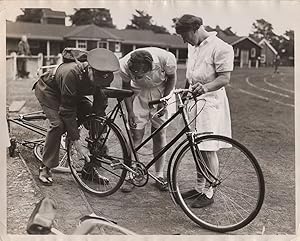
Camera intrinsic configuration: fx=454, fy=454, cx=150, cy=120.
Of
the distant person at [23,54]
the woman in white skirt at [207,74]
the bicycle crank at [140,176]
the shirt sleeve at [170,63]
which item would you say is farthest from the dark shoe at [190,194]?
the distant person at [23,54]

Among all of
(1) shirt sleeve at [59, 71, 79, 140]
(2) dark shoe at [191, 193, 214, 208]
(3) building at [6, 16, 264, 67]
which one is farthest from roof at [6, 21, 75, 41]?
(2) dark shoe at [191, 193, 214, 208]

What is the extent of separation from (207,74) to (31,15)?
19.5 inches

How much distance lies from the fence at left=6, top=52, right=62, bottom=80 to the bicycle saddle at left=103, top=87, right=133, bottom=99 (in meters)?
0.15

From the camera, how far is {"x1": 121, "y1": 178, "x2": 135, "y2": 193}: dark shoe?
4.00 feet

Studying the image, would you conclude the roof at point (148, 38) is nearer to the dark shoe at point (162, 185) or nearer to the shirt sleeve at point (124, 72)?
the shirt sleeve at point (124, 72)

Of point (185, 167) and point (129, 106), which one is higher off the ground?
point (129, 106)

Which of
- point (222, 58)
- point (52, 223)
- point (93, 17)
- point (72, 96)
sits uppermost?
point (93, 17)

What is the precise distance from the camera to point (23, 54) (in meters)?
1.19

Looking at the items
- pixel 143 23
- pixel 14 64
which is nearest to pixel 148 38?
pixel 143 23

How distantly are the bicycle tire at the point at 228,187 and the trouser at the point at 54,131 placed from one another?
0.92 feet

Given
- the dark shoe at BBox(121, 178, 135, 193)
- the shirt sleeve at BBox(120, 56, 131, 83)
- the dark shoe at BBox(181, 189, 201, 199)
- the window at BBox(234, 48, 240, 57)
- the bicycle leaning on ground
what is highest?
the window at BBox(234, 48, 240, 57)

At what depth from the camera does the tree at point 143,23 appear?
120cm

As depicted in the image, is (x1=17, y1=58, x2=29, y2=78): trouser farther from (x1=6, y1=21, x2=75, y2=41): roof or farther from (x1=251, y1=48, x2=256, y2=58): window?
(x1=251, y1=48, x2=256, y2=58): window

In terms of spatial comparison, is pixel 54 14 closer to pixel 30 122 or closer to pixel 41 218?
pixel 30 122
